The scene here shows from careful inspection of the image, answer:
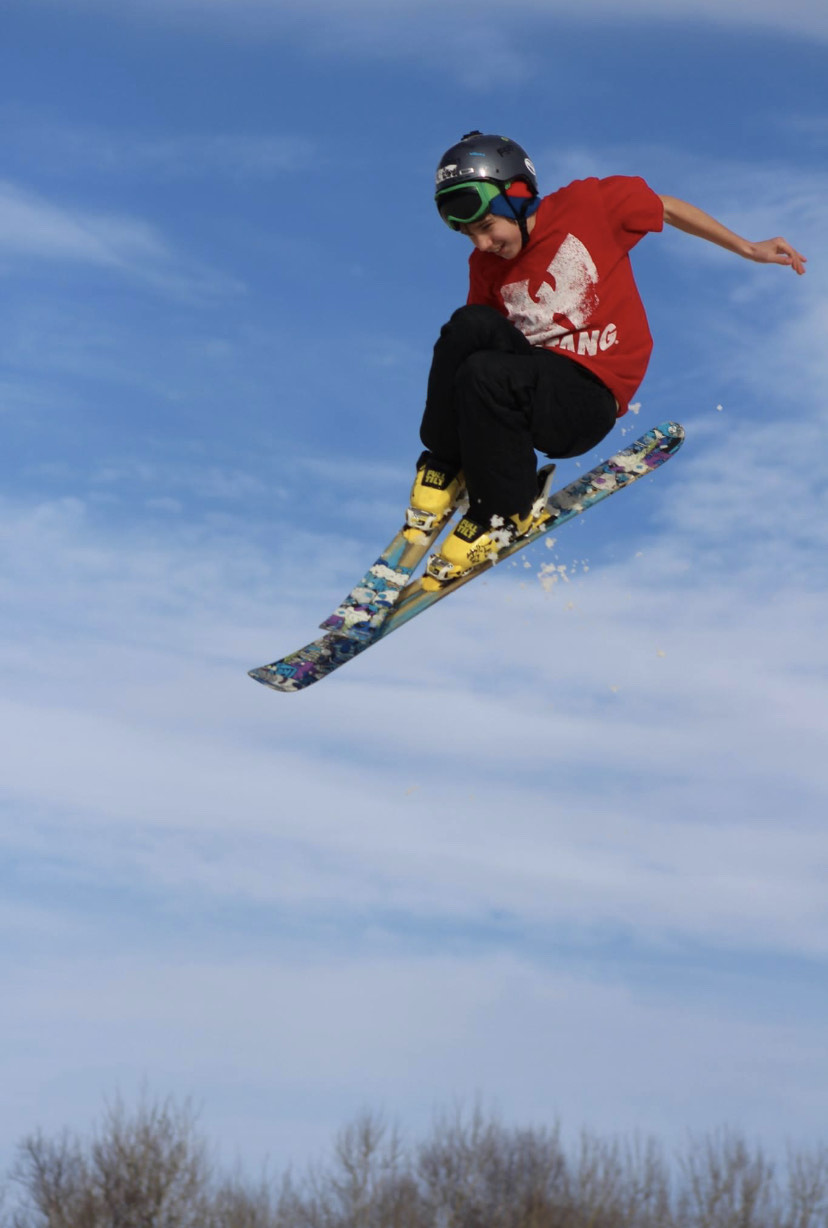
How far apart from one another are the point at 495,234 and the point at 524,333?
581mm

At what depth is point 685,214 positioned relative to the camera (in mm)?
7727

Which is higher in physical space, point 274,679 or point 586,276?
point 586,276

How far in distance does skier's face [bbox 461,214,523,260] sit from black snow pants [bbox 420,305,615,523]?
32 centimetres

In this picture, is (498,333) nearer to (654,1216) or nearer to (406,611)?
(406,611)

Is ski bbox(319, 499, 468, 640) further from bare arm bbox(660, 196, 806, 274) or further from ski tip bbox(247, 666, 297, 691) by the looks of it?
bare arm bbox(660, 196, 806, 274)

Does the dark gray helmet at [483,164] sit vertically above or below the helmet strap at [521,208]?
above

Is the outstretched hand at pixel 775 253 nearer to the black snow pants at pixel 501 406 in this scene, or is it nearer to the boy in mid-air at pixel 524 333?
the boy in mid-air at pixel 524 333

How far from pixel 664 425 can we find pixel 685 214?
1474 mm

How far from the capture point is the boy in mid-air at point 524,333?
23.7 ft

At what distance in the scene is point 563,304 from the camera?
7.52m

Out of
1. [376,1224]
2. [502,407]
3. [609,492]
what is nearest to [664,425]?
[609,492]

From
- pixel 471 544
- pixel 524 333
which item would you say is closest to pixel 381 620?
pixel 471 544

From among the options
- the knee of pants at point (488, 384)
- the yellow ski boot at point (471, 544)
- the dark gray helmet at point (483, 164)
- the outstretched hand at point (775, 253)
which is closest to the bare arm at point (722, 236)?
the outstretched hand at point (775, 253)

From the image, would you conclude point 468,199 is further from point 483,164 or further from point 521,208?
point 521,208
